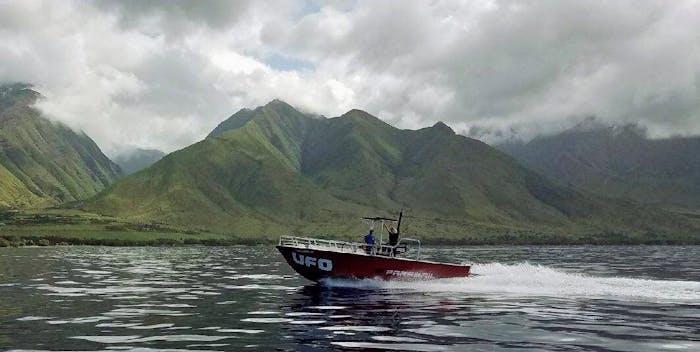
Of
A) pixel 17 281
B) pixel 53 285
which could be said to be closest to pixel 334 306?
pixel 53 285

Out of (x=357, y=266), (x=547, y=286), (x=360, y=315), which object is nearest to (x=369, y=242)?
(x=357, y=266)

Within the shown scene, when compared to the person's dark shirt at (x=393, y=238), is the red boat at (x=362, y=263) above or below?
below

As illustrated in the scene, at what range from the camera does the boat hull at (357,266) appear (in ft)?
159

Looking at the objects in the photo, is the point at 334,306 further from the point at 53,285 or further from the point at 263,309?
the point at 53,285

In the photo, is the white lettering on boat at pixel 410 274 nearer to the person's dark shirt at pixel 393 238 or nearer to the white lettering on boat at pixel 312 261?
the person's dark shirt at pixel 393 238

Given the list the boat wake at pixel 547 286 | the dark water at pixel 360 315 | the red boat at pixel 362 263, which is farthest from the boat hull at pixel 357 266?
the dark water at pixel 360 315

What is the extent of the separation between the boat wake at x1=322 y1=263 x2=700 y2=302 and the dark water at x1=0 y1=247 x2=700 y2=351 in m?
0.08

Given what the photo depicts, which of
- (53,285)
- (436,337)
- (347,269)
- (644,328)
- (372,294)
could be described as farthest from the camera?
(53,285)

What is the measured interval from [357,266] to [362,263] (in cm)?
44

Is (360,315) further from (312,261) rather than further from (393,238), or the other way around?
(393,238)

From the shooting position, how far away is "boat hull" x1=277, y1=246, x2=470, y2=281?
48.3 meters

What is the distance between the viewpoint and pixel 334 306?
37.7m

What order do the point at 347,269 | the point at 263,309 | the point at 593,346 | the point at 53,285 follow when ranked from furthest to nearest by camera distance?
the point at 53,285 < the point at 347,269 < the point at 263,309 < the point at 593,346

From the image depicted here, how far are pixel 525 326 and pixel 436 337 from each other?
5.32m
